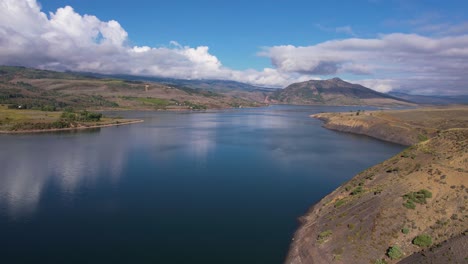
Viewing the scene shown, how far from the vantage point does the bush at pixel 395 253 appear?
25047mm

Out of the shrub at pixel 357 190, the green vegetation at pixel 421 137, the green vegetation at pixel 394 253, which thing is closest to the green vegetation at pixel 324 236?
the green vegetation at pixel 394 253

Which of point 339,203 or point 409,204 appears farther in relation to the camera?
point 339,203

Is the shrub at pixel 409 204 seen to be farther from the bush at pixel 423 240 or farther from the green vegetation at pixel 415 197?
the bush at pixel 423 240

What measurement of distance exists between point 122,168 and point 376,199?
41602mm

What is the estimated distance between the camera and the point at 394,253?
25172 mm

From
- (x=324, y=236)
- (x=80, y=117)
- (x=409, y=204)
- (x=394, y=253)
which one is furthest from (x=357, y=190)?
(x=80, y=117)

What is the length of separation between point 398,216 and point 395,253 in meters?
4.58

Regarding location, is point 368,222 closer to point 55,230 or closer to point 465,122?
point 55,230

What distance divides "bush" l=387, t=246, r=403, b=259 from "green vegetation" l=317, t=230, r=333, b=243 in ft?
17.6

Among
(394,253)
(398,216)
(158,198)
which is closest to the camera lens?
(394,253)

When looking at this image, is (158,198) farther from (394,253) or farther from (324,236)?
(394,253)

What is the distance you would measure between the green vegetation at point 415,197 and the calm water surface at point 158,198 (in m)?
11.0

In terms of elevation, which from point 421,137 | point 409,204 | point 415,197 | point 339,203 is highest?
point 415,197

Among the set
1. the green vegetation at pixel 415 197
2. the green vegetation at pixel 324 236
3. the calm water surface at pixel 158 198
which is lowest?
the calm water surface at pixel 158 198
